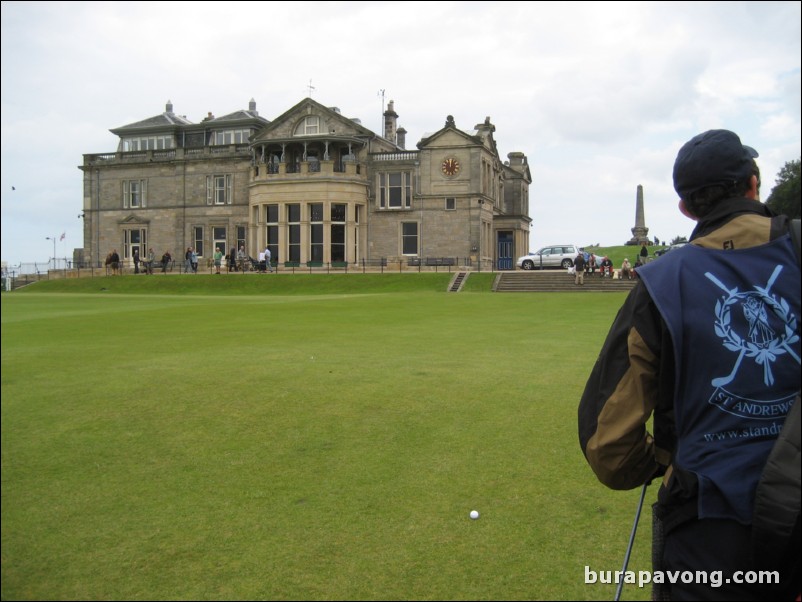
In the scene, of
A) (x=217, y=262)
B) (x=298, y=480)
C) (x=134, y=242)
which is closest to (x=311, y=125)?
(x=217, y=262)

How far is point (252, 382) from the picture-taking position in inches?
400

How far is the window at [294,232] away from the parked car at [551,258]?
16490mm

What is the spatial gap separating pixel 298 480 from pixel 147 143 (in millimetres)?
65114

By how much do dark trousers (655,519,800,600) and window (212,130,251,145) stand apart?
63423 millimetres

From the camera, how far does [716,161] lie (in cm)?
330

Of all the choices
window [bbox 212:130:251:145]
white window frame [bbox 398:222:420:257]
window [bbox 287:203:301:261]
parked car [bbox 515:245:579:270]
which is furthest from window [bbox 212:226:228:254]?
parked car [bbox 515:245:579:270]

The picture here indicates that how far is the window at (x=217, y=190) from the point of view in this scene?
6034 cm

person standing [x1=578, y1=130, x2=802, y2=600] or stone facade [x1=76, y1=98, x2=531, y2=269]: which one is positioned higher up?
stone facade [x1=76, y1=98, x2=531, y2=269]

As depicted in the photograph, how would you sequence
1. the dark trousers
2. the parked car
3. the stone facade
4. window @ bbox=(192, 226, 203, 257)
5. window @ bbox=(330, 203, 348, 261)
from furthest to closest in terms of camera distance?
1. window @ bbox=(192, 226, 203, 257)
2. window @ bbox=(330, 203, 348, 261)
3. the stone facade
4. the parked car
5. the dark trousers

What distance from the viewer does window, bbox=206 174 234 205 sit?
60.3 metres

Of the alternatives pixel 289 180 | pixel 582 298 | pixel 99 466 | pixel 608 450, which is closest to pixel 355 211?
pixel 289 180

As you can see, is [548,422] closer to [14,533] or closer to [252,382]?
[252,382]

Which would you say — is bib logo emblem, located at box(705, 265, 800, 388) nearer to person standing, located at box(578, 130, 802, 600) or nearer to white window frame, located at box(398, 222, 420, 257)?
person standing, located at box(578, 130, 802, 600)

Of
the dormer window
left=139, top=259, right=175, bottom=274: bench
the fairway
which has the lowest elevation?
the fairway
